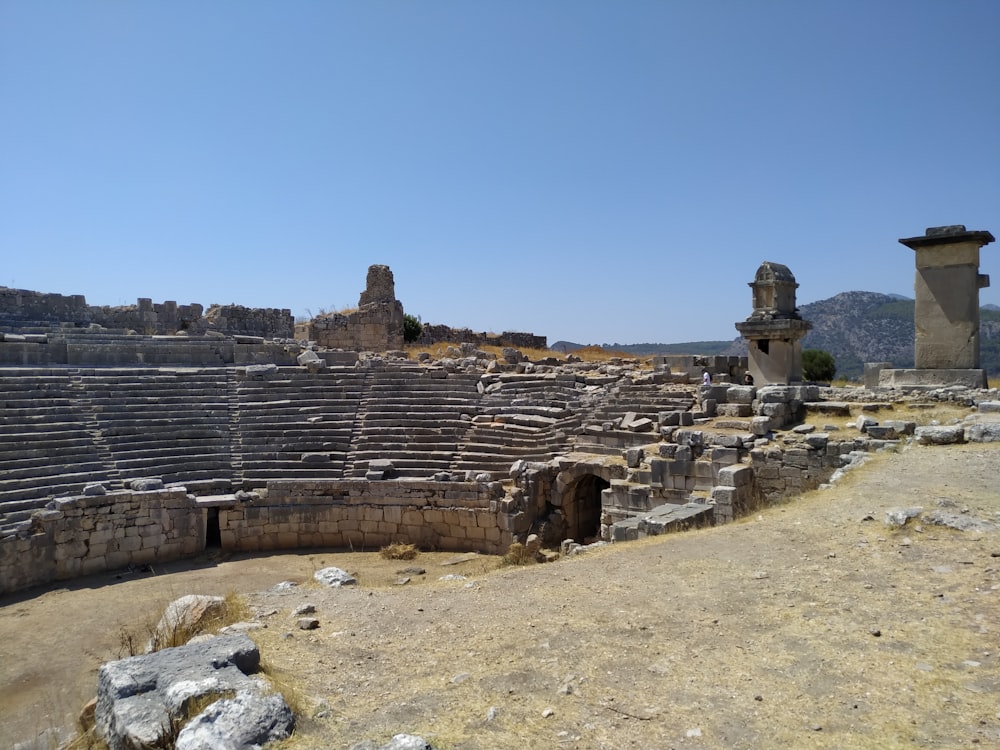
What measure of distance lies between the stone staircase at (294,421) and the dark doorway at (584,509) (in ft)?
14.9

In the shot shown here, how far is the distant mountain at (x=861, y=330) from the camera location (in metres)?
53.4

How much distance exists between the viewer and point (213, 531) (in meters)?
13.2

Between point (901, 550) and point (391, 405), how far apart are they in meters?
11.2

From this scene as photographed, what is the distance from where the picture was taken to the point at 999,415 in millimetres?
10211

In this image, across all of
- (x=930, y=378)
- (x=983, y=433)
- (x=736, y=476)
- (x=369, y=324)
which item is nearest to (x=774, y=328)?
(x=930, y=378)

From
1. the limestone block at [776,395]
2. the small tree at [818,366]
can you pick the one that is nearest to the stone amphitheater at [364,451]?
the limestone block at [776,395]

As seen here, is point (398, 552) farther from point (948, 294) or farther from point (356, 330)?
point (356, 330)

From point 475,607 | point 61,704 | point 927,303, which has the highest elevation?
point 927,303

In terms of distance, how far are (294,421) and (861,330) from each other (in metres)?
59.5

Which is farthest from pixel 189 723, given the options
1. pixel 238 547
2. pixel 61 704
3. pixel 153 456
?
pixel 153 456

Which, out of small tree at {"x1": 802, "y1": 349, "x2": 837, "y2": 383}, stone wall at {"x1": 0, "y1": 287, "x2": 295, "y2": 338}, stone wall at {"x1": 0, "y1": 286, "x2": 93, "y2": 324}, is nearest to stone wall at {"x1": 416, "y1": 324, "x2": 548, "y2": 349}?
stone wall at {"x1": 0, "y1": 287, "x2": 295, "y2": 338}

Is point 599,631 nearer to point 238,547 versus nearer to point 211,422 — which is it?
point 238,547

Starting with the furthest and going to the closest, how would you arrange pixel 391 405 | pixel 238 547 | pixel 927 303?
pixel 391 405
pixel 238 547
pixel 927 303

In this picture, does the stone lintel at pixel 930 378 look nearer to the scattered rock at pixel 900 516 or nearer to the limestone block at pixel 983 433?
the limestone block at pixel 983 433
